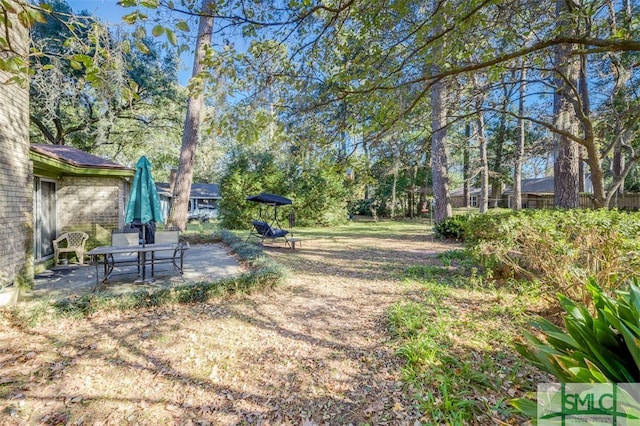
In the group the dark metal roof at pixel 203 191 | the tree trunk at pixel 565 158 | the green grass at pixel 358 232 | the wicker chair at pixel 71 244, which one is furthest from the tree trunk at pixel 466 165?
the dark metal roof at pixel 203 191

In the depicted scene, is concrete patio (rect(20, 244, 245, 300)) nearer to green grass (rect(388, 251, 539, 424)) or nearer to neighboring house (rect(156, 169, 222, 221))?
green grass (rect(388, 251, 539, 424))

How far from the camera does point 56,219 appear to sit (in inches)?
291

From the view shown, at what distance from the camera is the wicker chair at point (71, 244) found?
703 cm

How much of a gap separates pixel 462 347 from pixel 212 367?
2.84 metres

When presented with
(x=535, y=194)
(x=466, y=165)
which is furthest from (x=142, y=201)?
(x=535, y=194)

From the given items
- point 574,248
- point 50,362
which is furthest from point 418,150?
point 50,362

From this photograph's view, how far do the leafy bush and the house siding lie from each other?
1202 centimetres

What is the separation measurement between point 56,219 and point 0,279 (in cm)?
354

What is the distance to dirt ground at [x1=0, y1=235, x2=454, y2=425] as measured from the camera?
257 cm

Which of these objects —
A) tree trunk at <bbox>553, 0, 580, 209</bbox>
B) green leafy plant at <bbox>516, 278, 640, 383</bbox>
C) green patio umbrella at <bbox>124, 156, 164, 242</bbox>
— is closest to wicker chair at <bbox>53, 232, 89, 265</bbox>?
green patio umbrella at <bbox>124, 156, 164, 242</bbox>

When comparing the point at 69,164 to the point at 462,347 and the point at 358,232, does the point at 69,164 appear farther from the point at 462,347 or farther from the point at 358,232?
the point at 358,232

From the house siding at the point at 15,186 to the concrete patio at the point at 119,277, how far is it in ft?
1.47

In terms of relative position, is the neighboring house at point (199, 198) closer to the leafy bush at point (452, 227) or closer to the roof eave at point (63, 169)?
the roof eave at point (63, 169)

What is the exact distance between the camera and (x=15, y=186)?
493cm
